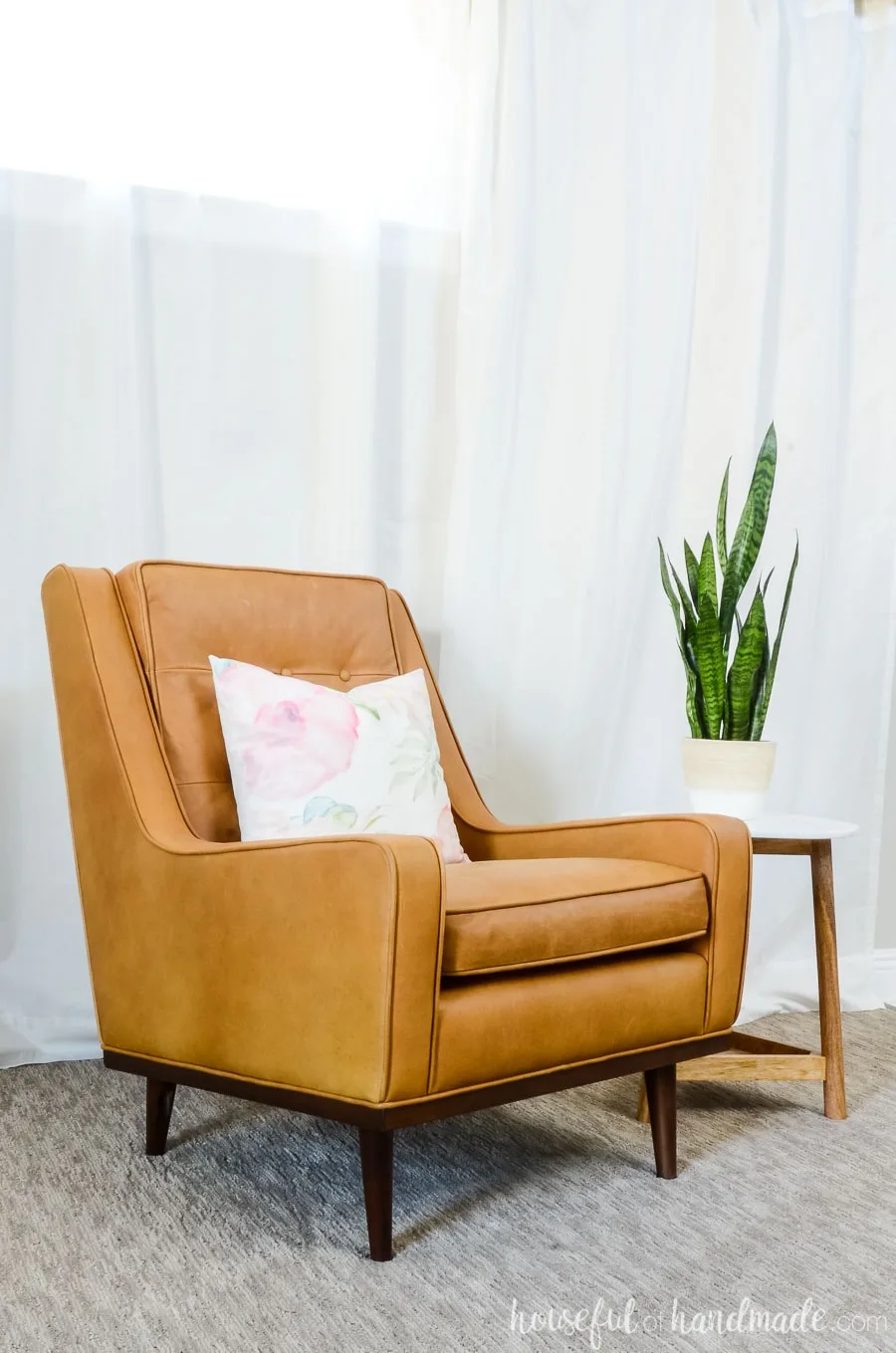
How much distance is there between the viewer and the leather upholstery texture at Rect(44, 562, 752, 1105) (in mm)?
1561

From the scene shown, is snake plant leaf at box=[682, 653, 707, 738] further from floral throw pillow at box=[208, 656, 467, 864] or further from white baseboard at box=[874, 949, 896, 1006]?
white baseboard at box=[874, 949, 896, 1006]

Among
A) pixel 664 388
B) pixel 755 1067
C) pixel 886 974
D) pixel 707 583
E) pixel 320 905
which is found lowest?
pixel 886 974

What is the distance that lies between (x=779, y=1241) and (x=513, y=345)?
73.3 inches

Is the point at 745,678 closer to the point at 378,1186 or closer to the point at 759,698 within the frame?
the point at 759,698

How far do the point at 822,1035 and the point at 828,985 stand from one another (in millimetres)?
93

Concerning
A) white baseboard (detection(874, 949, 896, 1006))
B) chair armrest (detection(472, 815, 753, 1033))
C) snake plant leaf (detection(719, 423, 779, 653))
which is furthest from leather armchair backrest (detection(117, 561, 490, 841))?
white baseboard (detection(874, 949, 896, 1006))

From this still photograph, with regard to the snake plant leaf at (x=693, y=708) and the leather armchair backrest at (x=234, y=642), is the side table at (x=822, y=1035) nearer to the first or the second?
the snake plant leaf at (x=693, y=708)

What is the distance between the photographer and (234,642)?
2115 mm

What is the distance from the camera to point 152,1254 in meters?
1.66

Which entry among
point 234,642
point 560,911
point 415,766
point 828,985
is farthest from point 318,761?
point 828,985

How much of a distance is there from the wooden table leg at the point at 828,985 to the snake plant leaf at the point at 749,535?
438 mm

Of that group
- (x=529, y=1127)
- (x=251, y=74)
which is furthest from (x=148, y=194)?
(x=529, y=1127)

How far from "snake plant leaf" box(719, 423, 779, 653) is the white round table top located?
32cm

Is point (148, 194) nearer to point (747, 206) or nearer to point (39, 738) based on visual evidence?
point (39, 738)
